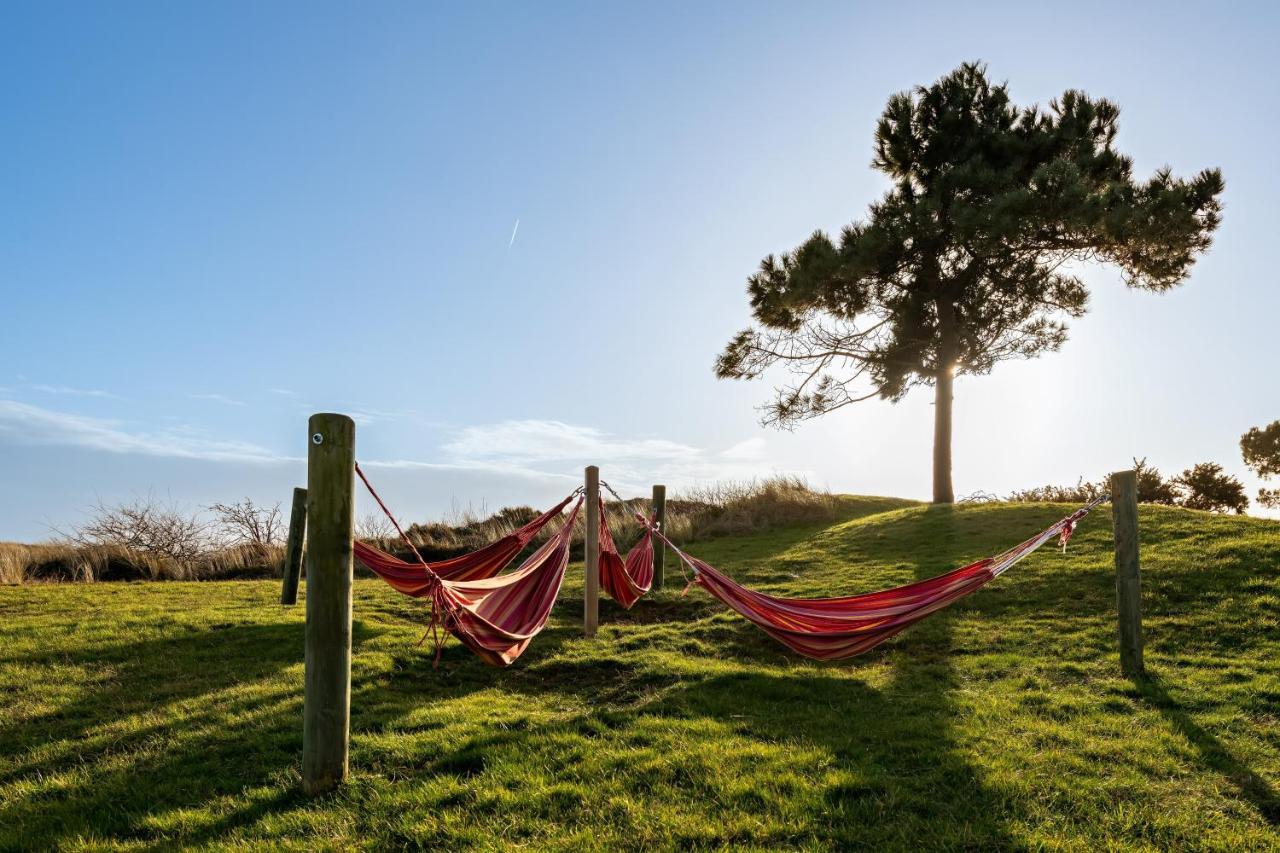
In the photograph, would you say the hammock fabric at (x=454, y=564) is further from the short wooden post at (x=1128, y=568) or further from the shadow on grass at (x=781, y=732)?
the short wooden post at (x=1128, y=568)

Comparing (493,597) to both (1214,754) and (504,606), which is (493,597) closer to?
(504,606)

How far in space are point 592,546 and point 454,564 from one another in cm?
137

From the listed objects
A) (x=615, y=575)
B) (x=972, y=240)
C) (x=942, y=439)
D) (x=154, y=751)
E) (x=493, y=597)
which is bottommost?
(x=154, y=751)

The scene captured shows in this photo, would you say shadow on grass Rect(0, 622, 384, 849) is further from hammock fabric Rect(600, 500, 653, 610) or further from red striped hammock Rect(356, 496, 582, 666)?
hammock fabric Rect(600, 500, 653, 610)

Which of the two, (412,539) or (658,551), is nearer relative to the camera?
(658,551)

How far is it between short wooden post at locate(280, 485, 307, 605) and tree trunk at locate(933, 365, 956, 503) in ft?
41.6

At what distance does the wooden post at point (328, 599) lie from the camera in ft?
10.4

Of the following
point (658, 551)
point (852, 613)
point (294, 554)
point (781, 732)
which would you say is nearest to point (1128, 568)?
point (852, 613)

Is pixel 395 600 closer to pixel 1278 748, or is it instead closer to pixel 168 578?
pixel 168 578

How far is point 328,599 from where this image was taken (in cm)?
319

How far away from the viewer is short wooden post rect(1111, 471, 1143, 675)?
5074mm

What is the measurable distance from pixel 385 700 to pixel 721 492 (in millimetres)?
13287

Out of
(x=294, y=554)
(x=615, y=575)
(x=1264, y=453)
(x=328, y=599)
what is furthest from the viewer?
(x=1264, y=453)

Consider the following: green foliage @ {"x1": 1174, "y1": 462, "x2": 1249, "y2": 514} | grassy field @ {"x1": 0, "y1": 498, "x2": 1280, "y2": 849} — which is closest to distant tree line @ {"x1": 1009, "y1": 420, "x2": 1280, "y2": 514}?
green foliage @ {"x1": 1174, "y1": 462, "x2": 1249, "y2": 514}
